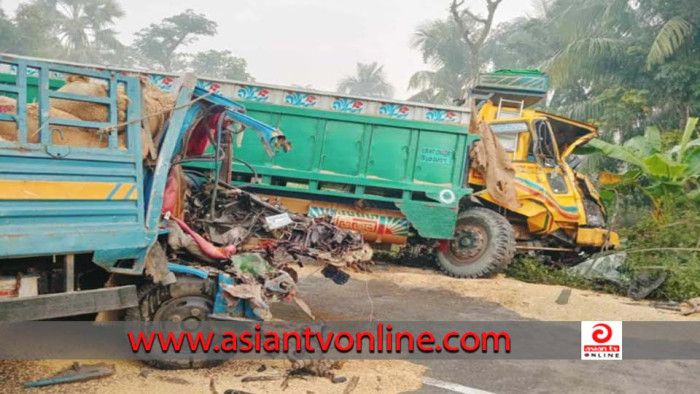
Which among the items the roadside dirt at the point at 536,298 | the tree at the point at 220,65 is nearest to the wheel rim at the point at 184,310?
the roadside dirt at the point at 536,298

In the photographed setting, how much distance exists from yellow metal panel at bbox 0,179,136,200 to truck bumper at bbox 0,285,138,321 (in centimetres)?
60

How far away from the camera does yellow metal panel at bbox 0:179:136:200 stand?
10.4 ft

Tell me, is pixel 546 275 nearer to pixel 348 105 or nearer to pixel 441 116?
pixel 441 116

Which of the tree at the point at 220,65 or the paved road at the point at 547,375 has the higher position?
the tree at the point at 220,65

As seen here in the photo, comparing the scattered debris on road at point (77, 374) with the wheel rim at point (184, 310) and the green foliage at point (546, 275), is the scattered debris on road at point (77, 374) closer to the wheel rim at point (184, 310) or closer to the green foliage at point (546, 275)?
the wheel rim at point (184, 310)

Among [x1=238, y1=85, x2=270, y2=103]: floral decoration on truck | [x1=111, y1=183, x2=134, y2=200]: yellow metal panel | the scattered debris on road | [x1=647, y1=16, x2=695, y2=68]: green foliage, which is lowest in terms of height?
the scattered debris on road

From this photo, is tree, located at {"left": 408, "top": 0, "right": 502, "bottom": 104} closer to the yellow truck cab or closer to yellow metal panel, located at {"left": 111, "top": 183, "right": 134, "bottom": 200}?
the yellow truck cab

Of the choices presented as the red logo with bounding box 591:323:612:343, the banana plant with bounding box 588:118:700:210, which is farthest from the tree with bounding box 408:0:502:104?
the red logo with bounding box 591:323:612:343

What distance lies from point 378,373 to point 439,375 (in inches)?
17.9

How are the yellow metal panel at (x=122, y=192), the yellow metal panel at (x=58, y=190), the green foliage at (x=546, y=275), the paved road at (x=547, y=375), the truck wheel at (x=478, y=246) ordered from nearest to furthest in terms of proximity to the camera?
the yellow metal panel at (x=58, y=190) → the yellow metal panel at (x=122, y=192) → the paved road at (x=547, y=375) → the green foliage at (x=546, y=275) → the truck wheel at (x=478, y=246)

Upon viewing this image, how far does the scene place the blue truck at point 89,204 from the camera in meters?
3.26

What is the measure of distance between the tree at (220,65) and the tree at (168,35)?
1384mm

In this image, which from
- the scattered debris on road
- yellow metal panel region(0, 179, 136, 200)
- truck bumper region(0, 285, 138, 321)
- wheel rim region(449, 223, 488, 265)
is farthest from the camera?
wheel rim region(449, 223, 488, 265)

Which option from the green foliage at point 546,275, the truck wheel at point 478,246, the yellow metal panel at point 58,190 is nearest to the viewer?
the yellow metal panel at point 58,190
